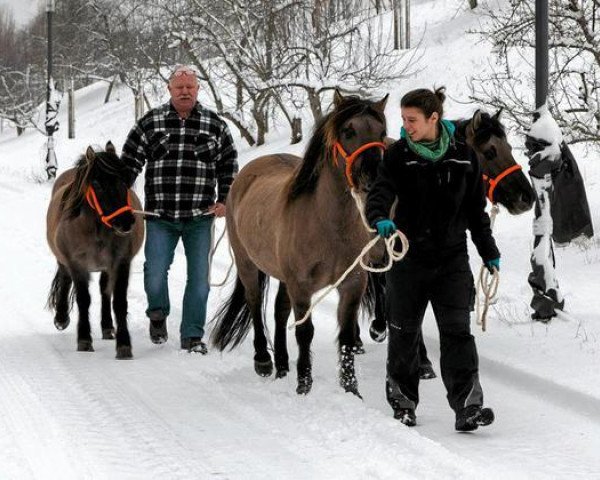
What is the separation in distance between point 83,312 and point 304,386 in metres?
2.36

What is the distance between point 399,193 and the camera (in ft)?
14.5

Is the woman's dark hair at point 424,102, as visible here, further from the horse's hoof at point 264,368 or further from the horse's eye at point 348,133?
the horse's hoof at point 264,368

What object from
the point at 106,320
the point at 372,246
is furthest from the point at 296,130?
Answer: the point at 372,246

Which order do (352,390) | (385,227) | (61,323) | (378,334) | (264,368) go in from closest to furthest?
1. (385,227)
2. (352,390)
3. (264,368)
4. (378,334)
5. (61,323)

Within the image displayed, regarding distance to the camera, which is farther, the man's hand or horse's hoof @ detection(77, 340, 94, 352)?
the man's hand

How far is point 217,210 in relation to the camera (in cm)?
688

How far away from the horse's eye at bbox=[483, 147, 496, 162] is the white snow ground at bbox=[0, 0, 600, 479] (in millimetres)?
1439

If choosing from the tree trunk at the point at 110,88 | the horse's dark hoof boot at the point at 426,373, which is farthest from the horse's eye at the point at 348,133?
the tree trunk at the point at 110,88

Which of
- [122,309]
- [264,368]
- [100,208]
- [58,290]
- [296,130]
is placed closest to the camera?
[264,368]

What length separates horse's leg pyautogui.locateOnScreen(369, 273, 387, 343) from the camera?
6945 millimetres

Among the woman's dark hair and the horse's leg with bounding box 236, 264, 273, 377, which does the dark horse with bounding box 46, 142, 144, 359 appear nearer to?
the horse's leg with bounding box 236, 264, 273, 377

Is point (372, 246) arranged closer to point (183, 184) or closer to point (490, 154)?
point (490, 154)

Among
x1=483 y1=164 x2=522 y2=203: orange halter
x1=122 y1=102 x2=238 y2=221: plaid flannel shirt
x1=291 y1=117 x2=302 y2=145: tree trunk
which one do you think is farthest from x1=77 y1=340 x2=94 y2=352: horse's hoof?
x1=291 y1=117 x2=302 y2=145: tree trunk

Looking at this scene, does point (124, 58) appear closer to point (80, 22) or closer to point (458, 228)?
point (80, 22)
